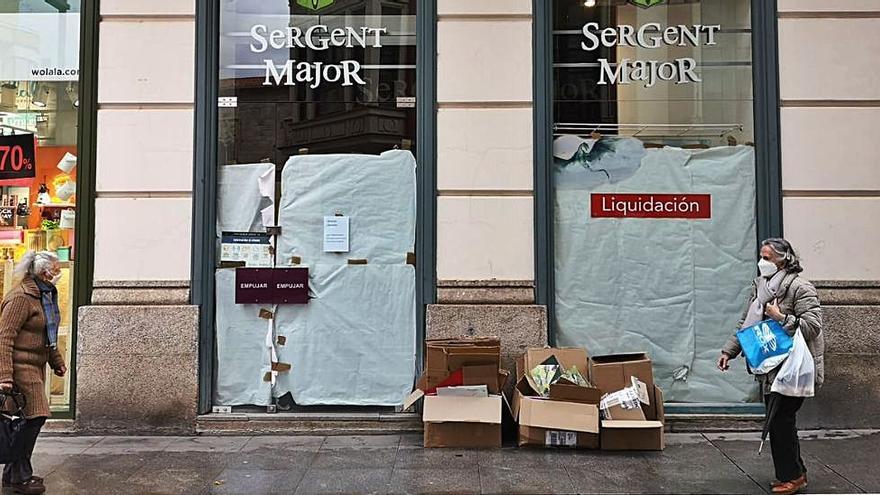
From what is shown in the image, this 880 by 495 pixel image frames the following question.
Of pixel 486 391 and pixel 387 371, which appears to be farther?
pixel 387 371

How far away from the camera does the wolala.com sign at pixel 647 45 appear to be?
7.44 m

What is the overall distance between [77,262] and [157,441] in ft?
6.16

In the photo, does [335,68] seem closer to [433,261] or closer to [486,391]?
[433,261]

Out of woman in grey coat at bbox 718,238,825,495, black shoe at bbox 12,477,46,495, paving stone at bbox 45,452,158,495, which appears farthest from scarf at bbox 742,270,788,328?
black shoe at bbox 12,477,46,495

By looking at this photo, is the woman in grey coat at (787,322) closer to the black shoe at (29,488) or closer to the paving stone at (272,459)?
the paving stone at (272,459)

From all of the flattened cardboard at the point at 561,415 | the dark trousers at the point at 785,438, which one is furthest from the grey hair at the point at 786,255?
the flattened cardboard at the point at 561,415

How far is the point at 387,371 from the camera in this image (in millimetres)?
7270

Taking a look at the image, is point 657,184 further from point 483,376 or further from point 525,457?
point 525,457

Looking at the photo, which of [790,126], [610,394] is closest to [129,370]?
[610,394]

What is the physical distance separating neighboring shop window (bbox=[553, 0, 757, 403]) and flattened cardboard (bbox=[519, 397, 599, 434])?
111cm

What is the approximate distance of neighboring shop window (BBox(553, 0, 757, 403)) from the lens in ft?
23.8

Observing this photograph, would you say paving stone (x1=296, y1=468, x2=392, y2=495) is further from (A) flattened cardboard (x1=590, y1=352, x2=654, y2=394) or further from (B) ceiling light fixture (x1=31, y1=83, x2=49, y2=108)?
(B) ceiling light fixture (x1=31, y1=83, x2=49, y2=108)

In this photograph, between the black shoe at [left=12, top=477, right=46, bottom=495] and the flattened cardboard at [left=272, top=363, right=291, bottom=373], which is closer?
the black shoe at [left=12, top=477, right=46, bottom=495]

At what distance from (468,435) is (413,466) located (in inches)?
25.4
